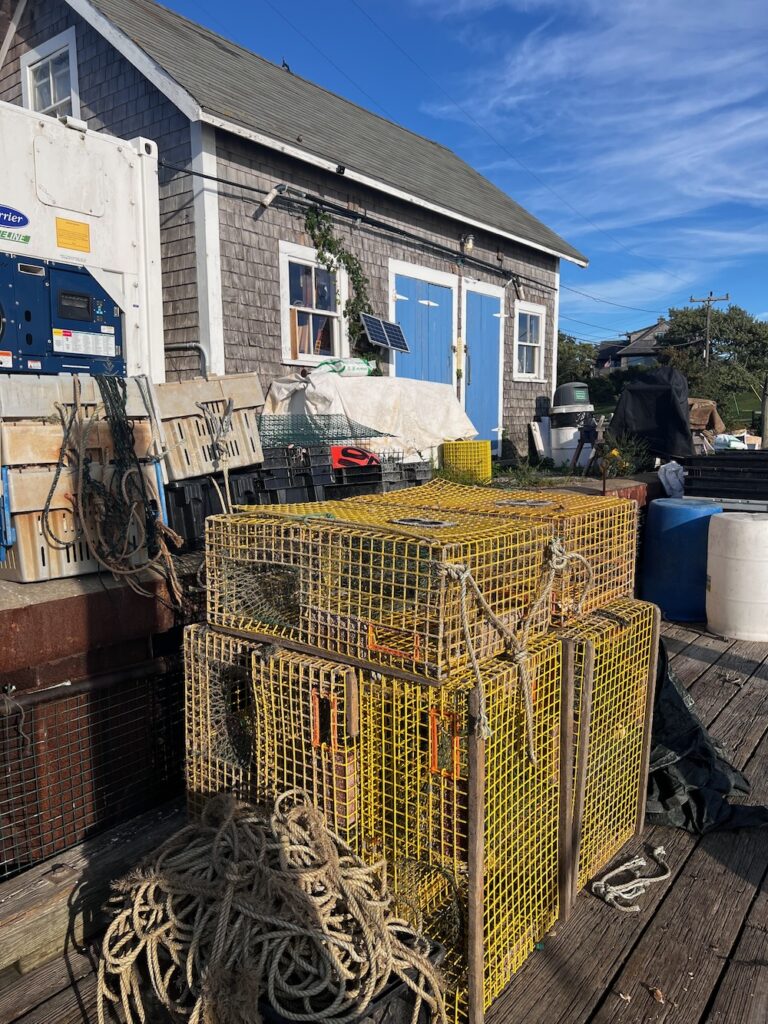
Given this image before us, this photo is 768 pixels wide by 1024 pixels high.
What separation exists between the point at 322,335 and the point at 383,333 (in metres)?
0.92

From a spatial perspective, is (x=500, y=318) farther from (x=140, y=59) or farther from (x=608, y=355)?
(x=608, y=355)

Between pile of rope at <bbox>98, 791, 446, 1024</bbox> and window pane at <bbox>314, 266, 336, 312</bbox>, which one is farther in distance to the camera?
window pane at <bbox>314, 266, 336, 312</bbox>

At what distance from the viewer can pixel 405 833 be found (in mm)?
2191

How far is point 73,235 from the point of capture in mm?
6387

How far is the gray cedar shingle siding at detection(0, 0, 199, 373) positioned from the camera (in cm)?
823

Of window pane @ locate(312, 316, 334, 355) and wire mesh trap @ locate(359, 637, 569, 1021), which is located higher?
window pane @ locate(312, 316, 334, 355)

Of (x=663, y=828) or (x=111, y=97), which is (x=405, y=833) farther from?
(x=111, y=97)

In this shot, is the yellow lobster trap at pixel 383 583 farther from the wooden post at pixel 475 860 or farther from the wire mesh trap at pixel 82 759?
the wire mesh trap at pixel 82 759

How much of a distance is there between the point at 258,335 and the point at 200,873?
287 inches

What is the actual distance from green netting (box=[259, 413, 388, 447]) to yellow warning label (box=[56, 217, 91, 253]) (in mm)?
2108

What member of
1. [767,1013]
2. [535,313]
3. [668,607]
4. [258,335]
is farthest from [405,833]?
[535,313]

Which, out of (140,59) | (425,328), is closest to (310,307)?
(425,328)

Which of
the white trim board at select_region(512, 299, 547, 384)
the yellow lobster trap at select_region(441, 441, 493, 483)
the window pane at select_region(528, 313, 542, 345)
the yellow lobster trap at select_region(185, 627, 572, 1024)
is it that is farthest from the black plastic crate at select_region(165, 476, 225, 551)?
the window pane at select_region(528, 313, 542, 345)

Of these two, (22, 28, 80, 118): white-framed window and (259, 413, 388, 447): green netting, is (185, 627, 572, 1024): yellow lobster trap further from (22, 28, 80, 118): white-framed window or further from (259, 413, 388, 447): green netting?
(22, 28, 80, 118): white-framed window
